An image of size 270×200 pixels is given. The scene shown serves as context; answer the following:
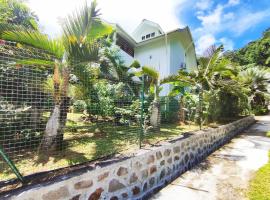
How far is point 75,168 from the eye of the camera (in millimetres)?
3102

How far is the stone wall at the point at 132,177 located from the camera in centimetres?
259

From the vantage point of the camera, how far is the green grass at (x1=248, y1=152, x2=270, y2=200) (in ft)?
12.7

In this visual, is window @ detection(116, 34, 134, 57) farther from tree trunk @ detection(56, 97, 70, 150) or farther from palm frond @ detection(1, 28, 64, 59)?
tree trunk @ detection(56, 97, 70, 150)

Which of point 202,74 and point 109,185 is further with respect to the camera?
point 202,74

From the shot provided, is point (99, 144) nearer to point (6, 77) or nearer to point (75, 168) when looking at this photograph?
point (75, 168)

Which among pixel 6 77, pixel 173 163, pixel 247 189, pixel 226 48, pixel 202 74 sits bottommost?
pixel 247 189

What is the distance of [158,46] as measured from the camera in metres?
18.2

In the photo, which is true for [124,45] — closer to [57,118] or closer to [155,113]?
[155,113]

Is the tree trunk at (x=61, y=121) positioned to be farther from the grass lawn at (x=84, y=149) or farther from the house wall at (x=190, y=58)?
the house wall at (x=190, y=58)

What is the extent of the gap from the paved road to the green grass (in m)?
0.13

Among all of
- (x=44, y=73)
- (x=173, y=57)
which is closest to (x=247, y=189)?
(x=44, y=73)

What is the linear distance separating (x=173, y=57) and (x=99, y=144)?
47.0ft

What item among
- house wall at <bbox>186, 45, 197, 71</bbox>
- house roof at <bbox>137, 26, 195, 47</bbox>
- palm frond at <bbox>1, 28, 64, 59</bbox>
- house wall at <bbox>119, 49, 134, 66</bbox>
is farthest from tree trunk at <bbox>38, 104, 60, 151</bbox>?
house wall at <bbox>186, 45, 197, 71</bbox>

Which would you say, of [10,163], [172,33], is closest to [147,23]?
[172,33]
